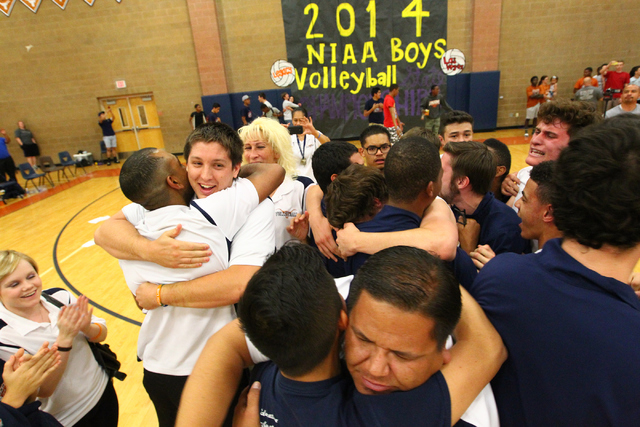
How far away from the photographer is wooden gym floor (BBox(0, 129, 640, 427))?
327 centimetres

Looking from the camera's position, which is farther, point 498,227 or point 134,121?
point 134,121

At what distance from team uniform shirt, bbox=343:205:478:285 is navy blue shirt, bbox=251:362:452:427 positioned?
688mm

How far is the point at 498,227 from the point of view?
195 cm

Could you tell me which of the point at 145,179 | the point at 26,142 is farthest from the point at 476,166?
the point at 26,142

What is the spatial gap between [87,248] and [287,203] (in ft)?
18.0

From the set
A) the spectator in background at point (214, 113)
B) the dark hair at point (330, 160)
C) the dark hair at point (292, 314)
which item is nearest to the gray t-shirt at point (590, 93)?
the spectator in background at point (214, 113)

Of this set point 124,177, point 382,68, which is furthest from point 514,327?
point 382,68

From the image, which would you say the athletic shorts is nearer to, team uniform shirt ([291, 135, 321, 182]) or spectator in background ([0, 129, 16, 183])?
spectator in background ([0, 129, 16, 183])

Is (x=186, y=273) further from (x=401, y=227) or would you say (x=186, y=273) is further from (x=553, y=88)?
(x=553, y=88)

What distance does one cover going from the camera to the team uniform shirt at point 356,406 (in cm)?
84

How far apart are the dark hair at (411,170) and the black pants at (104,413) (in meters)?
2.04

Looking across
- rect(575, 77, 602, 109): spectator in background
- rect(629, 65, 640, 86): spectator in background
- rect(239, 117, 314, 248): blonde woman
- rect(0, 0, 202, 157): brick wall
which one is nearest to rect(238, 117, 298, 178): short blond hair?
rect(239, 117, 314, 248): blonde woman

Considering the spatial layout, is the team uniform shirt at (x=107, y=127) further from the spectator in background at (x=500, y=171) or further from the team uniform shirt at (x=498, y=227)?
the team uniform shirt at (x=498, y=227)

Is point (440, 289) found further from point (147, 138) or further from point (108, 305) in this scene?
point (147, 138)
